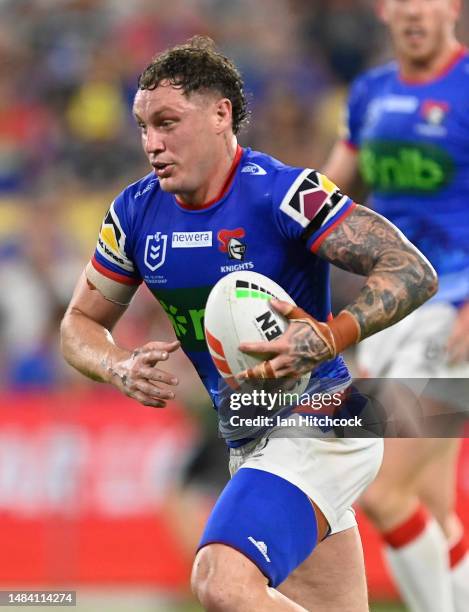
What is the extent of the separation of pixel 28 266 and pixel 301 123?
2.83 meters

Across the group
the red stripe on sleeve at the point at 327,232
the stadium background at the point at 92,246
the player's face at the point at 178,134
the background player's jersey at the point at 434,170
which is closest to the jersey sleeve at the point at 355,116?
the background player's jersey at the point at 434,170

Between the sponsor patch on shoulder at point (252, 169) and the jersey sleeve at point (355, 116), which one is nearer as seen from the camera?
the sponsor patch on shoulder at point (252, 169)

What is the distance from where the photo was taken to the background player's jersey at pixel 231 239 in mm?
4094

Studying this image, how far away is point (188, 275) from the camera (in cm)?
427

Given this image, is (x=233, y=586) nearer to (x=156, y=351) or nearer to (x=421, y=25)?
(x=156, y=351)

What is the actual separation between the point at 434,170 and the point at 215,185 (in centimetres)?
217

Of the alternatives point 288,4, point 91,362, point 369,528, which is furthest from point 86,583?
point 288,4

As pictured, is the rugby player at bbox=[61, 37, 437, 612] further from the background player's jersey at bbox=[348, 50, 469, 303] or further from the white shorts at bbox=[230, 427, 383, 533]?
the background player's jersey at bbox=[348, 50, 469, 303]

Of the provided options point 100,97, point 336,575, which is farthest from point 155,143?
point 100,97

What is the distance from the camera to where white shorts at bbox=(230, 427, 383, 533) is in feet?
13.6

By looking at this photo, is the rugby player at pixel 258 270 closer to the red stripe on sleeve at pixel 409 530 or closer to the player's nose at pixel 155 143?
the player's nose at pixel 155 143

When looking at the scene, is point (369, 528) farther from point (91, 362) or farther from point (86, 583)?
point (91, 362)

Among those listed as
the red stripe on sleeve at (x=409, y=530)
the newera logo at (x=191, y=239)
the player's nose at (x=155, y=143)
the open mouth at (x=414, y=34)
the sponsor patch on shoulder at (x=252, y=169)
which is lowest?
the red stripe on sleeve at (x=409, y=530)

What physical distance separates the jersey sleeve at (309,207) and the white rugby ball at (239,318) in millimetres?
187
